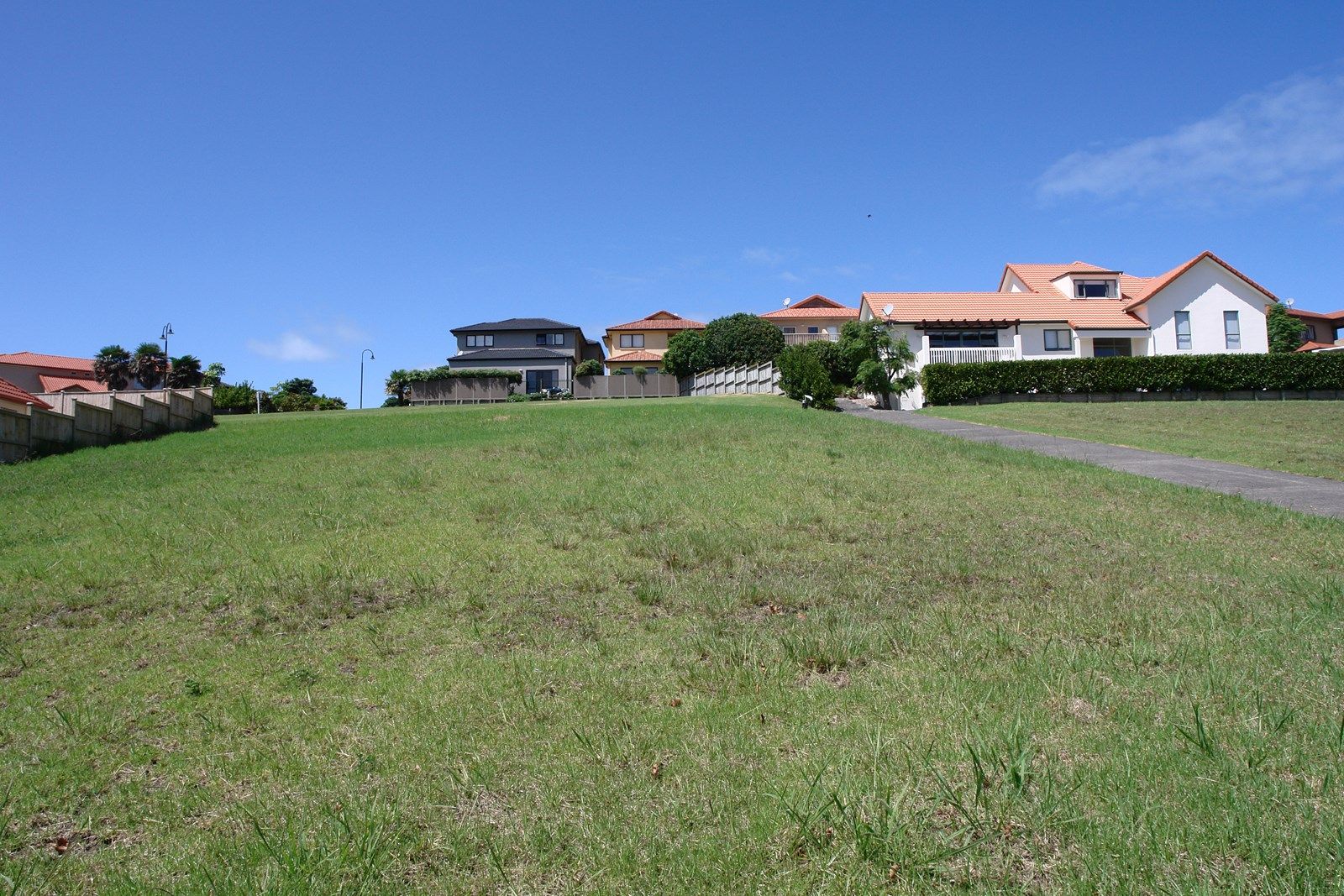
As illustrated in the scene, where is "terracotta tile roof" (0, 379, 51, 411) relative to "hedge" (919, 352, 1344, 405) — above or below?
above

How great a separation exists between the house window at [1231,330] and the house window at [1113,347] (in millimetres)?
4759

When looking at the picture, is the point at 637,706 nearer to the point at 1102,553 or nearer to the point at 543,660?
the point at 543,660

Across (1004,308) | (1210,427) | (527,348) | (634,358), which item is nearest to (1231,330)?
(1004,308)

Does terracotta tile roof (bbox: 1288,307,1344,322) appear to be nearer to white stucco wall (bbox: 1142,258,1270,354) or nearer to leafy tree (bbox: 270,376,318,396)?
white stucco wall (bbox: 1142,258,1270,354)

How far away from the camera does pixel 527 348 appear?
69.4 meters

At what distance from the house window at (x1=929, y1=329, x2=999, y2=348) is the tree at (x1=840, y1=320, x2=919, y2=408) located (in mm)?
8243

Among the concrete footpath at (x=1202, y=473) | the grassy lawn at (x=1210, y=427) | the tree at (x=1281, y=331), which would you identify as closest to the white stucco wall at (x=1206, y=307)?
the tree at (x=1281, y=331)

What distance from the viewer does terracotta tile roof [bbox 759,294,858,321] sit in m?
68.7

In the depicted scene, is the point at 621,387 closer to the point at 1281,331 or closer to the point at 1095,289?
the point at 1095,289

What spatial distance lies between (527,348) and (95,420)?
4990cm

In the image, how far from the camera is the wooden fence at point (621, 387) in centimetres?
5341

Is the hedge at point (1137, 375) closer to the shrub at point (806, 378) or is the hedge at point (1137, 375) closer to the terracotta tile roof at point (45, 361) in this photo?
the shrub at point (806, 378)

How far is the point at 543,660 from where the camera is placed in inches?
218

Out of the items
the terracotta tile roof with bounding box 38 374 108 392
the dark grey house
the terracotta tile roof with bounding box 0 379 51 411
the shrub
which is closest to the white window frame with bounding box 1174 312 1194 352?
the shrub
